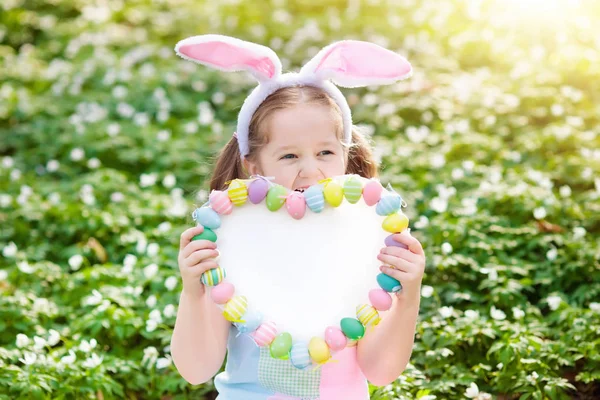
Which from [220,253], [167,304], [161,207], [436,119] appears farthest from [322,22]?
[220,253]

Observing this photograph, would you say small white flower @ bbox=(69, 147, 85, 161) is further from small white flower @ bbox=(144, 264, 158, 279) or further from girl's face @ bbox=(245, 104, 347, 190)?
girl's face @ bbox=(245, 104, 347, 190)

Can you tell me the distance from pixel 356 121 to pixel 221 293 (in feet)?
12.6

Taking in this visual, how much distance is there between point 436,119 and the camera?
6062mm

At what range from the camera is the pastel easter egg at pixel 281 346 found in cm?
231

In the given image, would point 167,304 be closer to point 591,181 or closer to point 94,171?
point 94,171

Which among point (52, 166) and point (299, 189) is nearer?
point (299, 189)

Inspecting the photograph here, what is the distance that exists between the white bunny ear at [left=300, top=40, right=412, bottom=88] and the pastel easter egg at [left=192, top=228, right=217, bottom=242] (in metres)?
0.64

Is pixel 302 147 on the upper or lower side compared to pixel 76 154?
upper

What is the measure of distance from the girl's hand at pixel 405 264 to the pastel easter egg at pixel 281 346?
1.10 feet

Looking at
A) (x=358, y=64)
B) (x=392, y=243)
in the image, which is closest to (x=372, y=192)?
(x=392, y=243)

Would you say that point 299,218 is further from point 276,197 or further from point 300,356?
point 300,356

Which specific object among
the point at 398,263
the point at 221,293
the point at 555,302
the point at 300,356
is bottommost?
the point at 555,302

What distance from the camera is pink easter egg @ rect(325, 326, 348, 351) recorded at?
2318 mm

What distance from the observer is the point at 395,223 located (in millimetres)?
2406
